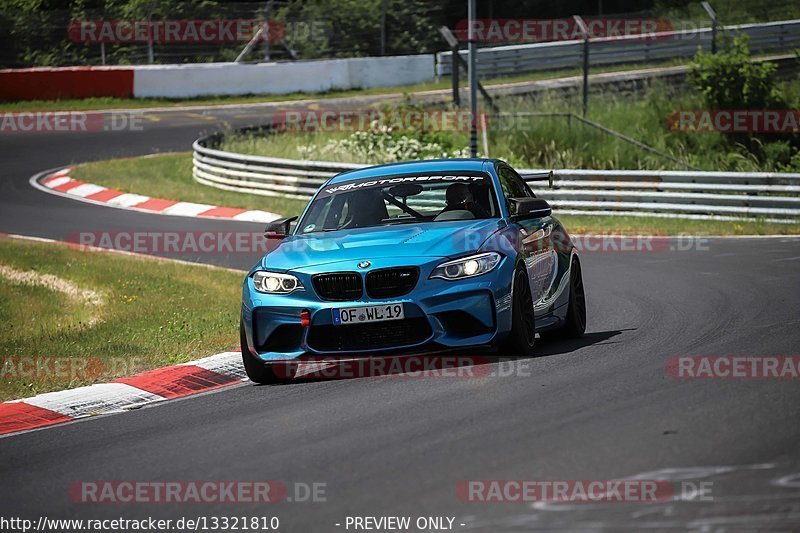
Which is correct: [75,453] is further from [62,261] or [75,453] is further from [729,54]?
[729,54]

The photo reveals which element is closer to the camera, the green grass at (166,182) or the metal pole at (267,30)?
the green grass at (166,182)

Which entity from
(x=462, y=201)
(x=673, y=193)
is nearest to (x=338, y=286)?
(x=462, y=201)

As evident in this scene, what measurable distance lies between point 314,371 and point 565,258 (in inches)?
93.2

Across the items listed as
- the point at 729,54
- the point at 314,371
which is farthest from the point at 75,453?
the point at 729,54

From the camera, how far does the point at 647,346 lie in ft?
32.3

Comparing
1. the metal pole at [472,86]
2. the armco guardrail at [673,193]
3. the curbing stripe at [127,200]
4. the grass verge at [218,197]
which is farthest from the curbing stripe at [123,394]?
the curbing stripe at [127,200]

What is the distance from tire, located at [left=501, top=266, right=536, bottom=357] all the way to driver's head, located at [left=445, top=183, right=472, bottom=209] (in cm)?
98

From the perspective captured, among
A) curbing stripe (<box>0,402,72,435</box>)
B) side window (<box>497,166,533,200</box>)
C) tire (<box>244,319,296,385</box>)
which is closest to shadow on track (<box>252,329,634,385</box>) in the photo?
tire (<box>244,319,296,385</box>)

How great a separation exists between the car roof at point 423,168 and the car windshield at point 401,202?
9cm

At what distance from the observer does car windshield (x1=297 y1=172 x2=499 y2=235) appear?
33.3ft

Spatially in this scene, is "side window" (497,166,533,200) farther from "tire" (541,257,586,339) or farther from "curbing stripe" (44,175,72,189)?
"curbing stripe" (44,175,72,189)

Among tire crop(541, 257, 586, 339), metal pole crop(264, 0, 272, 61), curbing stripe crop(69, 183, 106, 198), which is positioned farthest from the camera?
metal pole crop(264, 0, 272, 61)

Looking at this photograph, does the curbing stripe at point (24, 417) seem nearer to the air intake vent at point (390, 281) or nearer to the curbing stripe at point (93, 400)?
the curbing stripe at point (93, 400)

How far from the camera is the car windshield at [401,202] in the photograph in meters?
10.2
